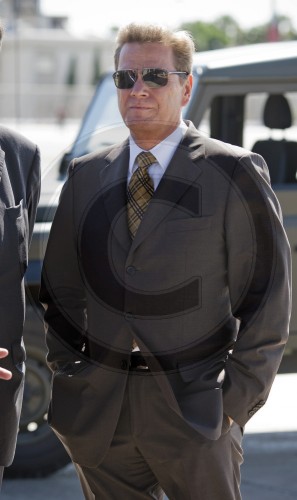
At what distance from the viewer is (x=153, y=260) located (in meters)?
3.01

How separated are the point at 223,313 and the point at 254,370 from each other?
193mm

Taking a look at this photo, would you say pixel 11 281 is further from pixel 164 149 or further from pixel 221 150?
pixel 221 150

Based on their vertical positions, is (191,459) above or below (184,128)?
below

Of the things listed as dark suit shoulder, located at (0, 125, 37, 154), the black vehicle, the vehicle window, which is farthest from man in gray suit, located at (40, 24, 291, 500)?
the vehicle window

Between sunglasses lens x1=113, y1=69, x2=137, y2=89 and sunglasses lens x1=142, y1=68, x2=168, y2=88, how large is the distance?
42mm

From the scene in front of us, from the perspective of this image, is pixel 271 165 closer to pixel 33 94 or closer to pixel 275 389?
pixel 275 389

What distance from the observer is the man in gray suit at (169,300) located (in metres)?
3.02

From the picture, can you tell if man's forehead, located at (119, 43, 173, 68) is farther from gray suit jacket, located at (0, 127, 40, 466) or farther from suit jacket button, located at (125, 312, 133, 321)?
suit jacket button, located at (125, 312, 133, 321)

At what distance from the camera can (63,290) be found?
3262mm

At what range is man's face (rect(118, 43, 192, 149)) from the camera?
3.08 m

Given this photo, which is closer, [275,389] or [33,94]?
[275,389]

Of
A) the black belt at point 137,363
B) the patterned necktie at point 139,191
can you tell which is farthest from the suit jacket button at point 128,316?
the patterned necktie at point 139,191

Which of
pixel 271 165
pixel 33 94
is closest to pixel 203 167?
pixel 271 165

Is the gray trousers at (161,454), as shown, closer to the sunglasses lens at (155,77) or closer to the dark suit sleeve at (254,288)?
the dark suit sleeve at (254,288)
